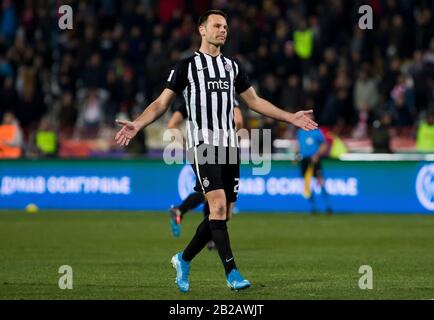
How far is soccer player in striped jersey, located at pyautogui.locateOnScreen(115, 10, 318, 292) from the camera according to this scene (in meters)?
10.2

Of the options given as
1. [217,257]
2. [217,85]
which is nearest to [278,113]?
[217,85]

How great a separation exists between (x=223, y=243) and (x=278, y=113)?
52.6 inches

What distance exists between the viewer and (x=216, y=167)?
1029 cm

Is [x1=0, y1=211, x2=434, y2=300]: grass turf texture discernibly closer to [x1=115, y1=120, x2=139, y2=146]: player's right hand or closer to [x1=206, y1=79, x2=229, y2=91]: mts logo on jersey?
[x1=115, y1=120, x2=139, y2=146]: player's right hand

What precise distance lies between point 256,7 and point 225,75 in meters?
16.9

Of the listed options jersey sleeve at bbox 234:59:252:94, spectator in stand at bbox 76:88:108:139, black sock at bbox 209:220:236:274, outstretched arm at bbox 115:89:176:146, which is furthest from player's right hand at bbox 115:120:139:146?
spectator in stand at bbox 76:88:108:139

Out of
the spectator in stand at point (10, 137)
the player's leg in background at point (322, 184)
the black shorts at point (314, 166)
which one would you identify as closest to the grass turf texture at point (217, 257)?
the player's leg in background at point (322, 184)

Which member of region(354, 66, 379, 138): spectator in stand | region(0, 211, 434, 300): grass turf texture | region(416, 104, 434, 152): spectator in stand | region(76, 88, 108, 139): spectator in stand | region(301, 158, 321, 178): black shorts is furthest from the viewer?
region(76, 88, 108, 139): spectator in stand

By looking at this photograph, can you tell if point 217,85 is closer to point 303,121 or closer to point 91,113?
point 303,121

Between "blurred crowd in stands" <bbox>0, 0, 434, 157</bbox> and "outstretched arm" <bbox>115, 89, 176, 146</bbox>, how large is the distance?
1332 cm

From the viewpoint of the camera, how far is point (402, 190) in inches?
885

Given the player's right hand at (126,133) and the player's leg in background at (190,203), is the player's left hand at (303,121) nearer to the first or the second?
the player's right hand at (126,133)
